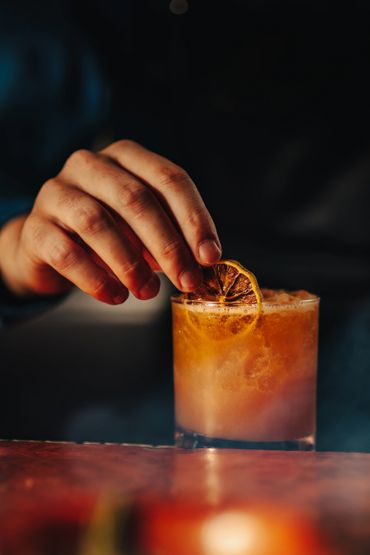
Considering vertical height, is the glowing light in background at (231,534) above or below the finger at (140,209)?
below

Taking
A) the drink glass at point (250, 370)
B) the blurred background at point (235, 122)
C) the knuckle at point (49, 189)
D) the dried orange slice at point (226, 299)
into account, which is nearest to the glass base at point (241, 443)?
the drink glass at point (250, 370)

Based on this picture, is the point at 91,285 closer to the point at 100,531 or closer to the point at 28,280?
the point at 28,280

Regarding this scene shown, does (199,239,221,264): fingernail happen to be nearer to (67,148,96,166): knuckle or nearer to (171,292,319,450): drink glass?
(171,292,319,450): drink glass

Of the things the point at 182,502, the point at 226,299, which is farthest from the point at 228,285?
the point at 182,502

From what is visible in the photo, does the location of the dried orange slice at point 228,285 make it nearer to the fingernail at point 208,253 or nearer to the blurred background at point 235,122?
the fingernail at point 208,253

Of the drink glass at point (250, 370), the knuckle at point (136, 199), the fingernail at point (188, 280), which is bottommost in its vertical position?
the drink glass at point (250, 370)

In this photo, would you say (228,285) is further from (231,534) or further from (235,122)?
(235,122)

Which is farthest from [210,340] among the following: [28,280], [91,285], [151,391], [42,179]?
[42,179]
